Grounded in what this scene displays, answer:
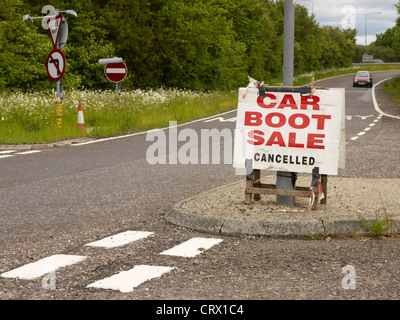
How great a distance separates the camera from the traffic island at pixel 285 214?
22.0 feet

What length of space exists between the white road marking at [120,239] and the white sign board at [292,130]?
1626 millimetres

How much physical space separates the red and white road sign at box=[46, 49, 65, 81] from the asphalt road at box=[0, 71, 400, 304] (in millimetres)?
6538

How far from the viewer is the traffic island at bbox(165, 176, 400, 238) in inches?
264

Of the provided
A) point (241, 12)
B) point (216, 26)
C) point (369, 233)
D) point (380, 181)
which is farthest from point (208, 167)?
point (241, 12)

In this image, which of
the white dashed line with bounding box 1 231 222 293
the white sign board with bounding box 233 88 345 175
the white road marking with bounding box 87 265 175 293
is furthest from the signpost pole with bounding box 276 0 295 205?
the white road marking with bounding box 87 265 175 293

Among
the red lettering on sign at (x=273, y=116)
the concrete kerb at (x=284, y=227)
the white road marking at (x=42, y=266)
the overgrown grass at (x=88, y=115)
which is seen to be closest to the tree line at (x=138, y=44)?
the overgrown grass at (x=88, y=115)

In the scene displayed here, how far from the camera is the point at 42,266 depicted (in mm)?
5562

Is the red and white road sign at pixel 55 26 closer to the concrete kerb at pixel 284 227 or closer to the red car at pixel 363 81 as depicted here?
the concrete kerb at pixel 284 227

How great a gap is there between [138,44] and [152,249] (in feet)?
122

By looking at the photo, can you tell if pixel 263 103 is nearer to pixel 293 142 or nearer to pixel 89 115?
pixel 293 142

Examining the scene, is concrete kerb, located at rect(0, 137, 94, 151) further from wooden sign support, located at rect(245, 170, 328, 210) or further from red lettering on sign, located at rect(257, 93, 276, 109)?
red lettering on sign, located at rect(257, 93, 276, 109)

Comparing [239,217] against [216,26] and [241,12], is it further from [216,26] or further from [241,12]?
[241,12]

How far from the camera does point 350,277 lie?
5.17m

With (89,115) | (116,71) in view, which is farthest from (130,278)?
(116,71)
